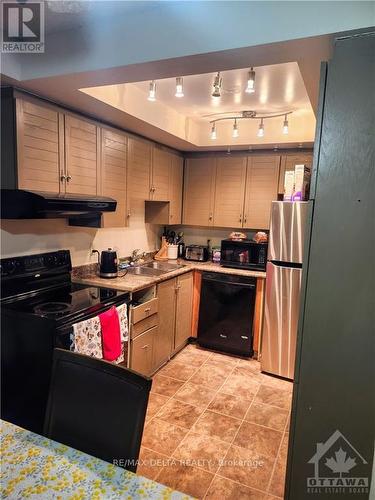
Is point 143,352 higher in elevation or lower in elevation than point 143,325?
lower

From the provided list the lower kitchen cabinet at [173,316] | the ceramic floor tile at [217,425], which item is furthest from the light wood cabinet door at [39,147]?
the ceramic floor tile at [217,425]

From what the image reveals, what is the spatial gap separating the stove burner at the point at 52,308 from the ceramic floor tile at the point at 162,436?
1039 millimetres

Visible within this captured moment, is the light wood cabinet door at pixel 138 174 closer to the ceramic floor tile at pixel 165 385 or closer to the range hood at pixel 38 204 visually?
the range hood at pixel 38 204

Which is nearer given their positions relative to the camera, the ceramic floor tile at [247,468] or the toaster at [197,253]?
the ceramic floor tile at [247,468]

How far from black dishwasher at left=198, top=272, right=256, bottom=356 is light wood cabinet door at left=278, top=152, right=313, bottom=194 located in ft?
3.79

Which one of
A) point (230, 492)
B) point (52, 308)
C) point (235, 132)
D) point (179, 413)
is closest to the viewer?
point (230, 492)

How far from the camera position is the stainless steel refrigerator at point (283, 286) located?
9.15 feet

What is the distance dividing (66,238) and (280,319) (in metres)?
2.05

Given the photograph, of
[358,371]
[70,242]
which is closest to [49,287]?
[70,242]

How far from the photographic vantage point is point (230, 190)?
3.75 metres

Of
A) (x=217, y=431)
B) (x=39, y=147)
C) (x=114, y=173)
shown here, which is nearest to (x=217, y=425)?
(x=217, y=431)

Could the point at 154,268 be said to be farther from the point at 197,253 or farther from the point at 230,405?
the point at 230,405

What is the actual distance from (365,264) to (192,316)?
2.60 meters

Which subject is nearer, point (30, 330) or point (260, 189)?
point (30, 330)
